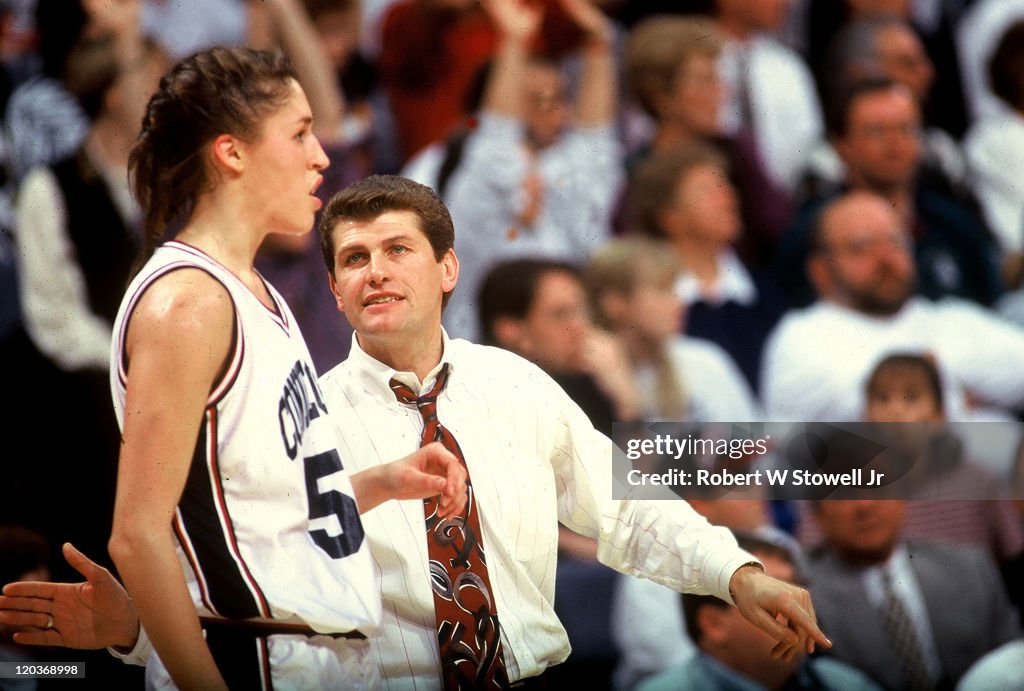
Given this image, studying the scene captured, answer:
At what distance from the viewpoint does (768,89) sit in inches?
153

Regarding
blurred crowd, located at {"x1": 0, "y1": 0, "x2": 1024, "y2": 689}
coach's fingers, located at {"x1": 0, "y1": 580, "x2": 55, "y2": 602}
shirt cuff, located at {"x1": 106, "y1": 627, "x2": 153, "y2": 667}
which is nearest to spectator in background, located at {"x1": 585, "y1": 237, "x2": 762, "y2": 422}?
blurred crowd, located at {"x1": 0, "y1": 0, "x2": 1024, "y2": 689}

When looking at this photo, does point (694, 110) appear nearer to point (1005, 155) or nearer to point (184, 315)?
point (1005, 155)

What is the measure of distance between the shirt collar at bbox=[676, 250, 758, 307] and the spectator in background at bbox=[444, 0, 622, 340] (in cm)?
29

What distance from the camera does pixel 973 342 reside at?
3.64 m

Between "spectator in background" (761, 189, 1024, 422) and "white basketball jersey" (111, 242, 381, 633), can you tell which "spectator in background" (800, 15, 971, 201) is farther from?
"white basketball jersey" (111, 242, 381, 633)

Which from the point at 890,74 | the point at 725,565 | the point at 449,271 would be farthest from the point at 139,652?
the point at 890,74

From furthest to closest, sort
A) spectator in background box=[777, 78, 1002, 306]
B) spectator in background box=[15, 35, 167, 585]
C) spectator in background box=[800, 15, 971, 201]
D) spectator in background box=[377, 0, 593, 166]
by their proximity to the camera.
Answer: spectator in background box=[800, 15, 971, 201] < spectator in background box=[777, 78, 1002, 306] < spectator in background box=[377, 0, 593, 166] < spectator in background box=[15, 35, 167, 585]

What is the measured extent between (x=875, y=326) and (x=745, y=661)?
37.9 inches

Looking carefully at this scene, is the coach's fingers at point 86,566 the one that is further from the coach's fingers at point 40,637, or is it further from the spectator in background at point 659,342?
the spectator in background at point 659,342

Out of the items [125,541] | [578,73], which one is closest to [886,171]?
[578,73]

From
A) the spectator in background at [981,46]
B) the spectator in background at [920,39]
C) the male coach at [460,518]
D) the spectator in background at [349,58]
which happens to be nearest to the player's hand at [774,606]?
the male coach at [460,518]

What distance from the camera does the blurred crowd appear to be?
9.68 ft

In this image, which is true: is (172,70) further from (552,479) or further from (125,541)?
(552,479)

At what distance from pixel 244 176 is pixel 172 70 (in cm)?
26
